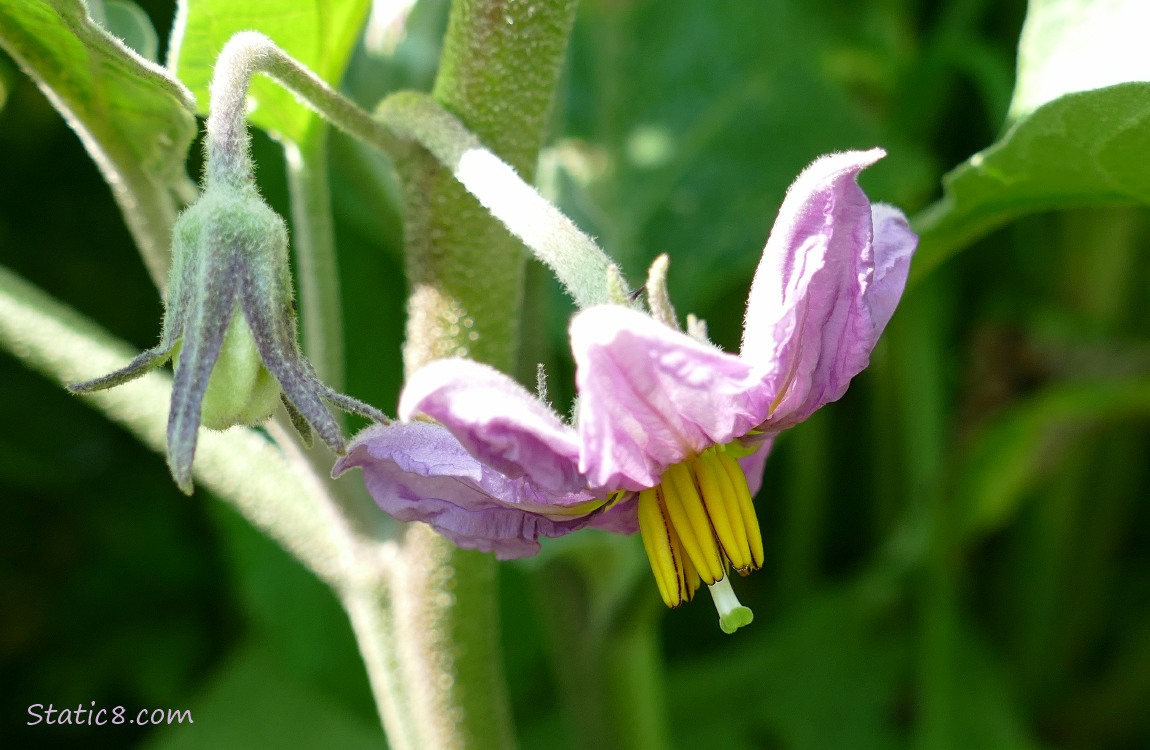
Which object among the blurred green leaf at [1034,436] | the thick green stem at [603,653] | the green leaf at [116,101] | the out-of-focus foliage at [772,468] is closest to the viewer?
the green leaf at [116,101]

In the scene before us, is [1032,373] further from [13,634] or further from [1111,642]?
[13,634]

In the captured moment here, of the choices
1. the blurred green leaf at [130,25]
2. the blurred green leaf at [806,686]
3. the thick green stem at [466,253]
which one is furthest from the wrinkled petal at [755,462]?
the blurred green leaf at [806,686]

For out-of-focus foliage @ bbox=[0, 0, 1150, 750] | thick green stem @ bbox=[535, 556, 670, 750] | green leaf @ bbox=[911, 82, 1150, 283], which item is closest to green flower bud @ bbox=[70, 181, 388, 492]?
green leaf @ bbox=[911, 82, 1150, 283]

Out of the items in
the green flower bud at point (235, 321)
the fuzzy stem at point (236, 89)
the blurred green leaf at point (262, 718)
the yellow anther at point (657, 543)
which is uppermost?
the blurred green leaf at point (262, 718)

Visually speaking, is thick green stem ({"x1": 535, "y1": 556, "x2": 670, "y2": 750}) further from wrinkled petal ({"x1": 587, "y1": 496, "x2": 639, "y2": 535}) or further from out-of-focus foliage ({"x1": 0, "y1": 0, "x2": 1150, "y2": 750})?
wrinkled petal ({"x1": 587, "y1": 496, "x2": 639, "y2": 535})

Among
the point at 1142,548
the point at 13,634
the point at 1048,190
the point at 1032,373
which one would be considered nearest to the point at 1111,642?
the point at 1142,548

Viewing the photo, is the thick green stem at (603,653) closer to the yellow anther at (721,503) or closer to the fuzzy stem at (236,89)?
the yellow anther at (721,503)

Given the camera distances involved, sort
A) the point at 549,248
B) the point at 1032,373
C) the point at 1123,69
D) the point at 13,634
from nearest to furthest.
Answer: the point at 549,248 < the point at 1123,69 < the point at 1032,373 < the point at 13,634
